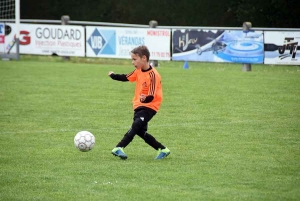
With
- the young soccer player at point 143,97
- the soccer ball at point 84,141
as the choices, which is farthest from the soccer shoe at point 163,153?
the soccer ball at point 84,141

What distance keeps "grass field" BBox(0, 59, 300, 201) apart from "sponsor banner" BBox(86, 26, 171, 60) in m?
2.69

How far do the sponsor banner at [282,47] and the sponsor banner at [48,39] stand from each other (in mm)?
6762

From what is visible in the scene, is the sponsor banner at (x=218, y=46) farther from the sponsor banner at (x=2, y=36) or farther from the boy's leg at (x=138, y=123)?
the boy's leg at (x=138, y=123)

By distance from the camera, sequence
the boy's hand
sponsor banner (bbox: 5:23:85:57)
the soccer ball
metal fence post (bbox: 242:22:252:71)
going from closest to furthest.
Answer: the boy's hand < the soccer ball < metal fence post (bbox: 242:22:252:71) < sponsor banner (bbox: 5:23:85:57)

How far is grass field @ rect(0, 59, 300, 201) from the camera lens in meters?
6.85

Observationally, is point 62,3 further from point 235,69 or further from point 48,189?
point 48,189

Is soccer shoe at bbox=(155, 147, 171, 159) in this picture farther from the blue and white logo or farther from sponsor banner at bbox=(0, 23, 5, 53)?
sponsor banner at bbox=(0, 23, 5, 53)

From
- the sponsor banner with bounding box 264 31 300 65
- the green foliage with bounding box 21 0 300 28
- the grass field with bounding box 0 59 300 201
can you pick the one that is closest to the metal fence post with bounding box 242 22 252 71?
the sponsor banner with bounding box 264 31 300 65

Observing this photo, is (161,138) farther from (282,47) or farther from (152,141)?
(282,47)

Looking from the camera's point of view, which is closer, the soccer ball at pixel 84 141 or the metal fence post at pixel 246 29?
the soccer ball at pixel 84 141

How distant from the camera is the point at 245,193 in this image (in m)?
6.56

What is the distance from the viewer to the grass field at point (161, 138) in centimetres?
685

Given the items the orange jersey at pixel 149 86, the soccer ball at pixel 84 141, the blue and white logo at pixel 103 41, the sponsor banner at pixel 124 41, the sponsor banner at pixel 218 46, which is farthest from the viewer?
the blue and white logo at pixel 103 41

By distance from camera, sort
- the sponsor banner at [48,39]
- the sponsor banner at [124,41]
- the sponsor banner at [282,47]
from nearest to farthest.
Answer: the sponsor banner at [282,47], the sponsor banner at [124,41], the sponsor banner at [48,39]
